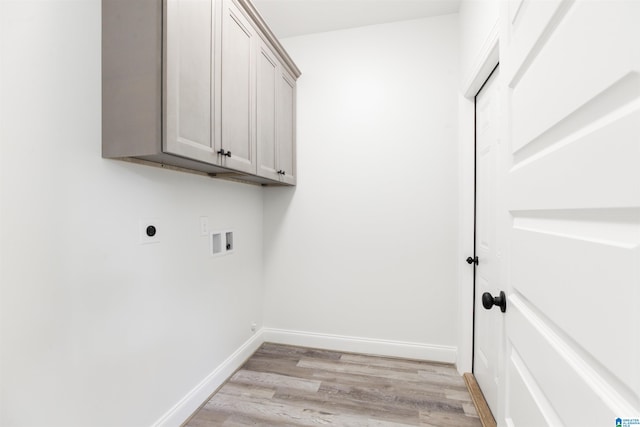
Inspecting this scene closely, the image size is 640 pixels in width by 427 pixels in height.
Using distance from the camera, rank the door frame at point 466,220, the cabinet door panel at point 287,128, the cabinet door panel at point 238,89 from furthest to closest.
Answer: the cabinet door panel at point 287,128 < the door frame at point 466,220 < the cabinet door panel at point 238,89

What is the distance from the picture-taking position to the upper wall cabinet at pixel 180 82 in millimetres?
1215

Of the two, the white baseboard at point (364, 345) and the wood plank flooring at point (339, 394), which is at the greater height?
the white baseboard at point (364, 345)

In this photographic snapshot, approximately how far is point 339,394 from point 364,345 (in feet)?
1.99

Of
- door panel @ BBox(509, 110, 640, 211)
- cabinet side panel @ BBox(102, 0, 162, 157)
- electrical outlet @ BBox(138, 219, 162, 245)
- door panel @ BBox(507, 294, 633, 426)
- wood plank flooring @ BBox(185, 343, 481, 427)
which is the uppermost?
cabinet side panel @ BBox(102, 0, 162, 157)

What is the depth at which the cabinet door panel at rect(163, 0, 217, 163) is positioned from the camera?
1.23 metres

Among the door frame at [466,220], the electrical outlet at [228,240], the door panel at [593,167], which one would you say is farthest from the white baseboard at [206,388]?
the door panel at [593,167]

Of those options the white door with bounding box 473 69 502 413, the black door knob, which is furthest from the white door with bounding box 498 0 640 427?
the white door with bounding box 473 69 502 413

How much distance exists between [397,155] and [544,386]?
2.03m

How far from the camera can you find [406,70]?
8.00ft

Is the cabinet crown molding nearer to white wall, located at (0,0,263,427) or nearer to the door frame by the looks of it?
white wall, located at (0,0,263,427)

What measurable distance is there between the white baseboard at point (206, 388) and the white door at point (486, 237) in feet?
5.84

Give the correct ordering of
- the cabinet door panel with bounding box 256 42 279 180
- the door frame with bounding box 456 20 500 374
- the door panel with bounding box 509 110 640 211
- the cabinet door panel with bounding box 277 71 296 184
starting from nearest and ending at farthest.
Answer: the door panel with bounding box 509 110 640 211, the cabinet door panel with bounding box 256 42 279 180, the door frame with bounding box 456 20 500 374, the cabinet door panel with bounding box 277 71 296 184

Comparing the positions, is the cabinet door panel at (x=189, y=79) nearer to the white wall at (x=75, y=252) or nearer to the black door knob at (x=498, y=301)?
the white wall at (x=75, y=252)

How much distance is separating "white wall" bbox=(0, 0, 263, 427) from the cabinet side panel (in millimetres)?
57
